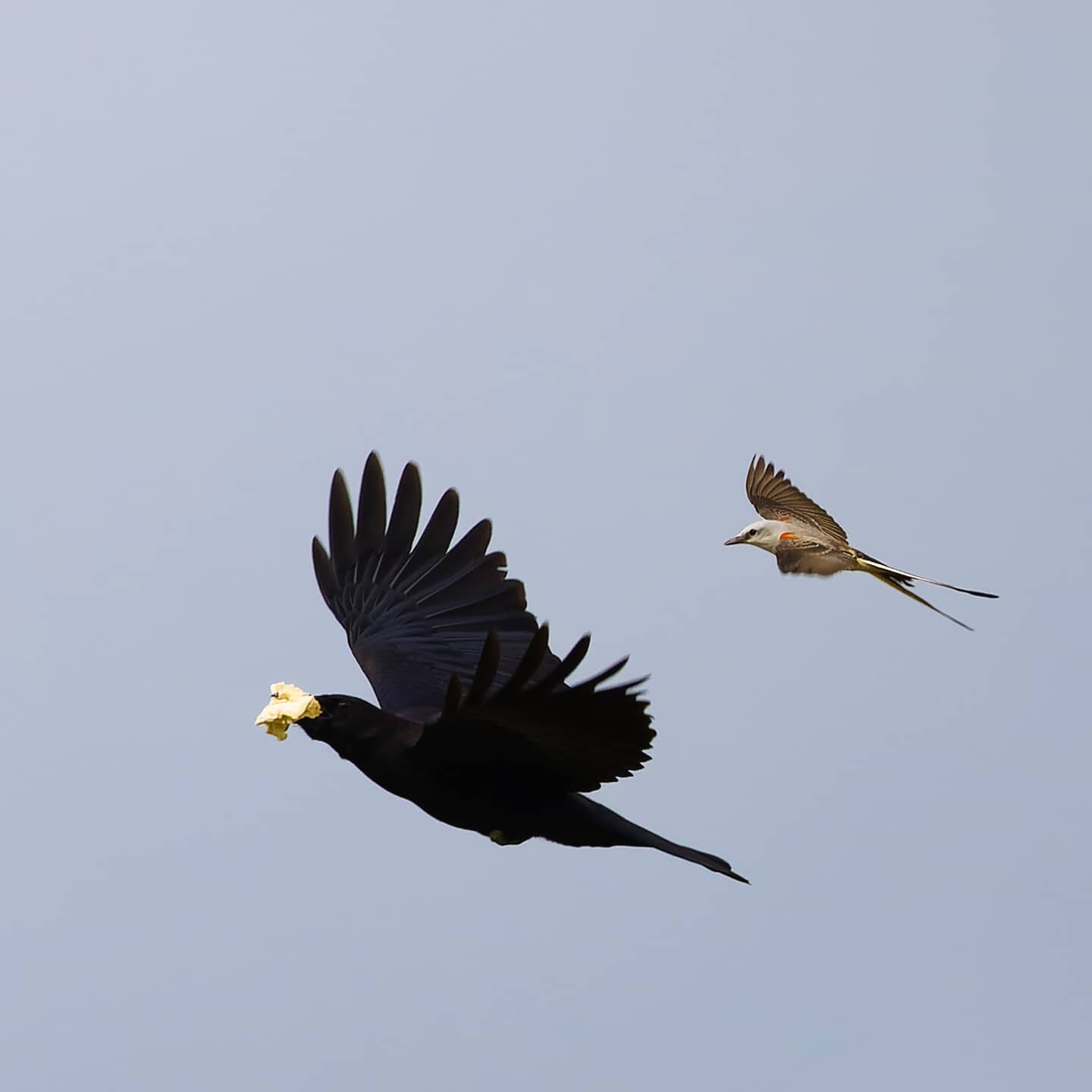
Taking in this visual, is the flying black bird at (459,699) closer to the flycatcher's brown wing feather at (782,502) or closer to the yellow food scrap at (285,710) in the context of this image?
the yellow food scrap at (285,710)

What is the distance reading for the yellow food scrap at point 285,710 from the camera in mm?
6664

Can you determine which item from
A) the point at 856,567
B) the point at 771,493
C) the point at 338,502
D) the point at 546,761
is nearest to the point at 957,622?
the point at 856,567

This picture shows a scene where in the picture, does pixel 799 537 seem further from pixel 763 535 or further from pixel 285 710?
pixel 285 710

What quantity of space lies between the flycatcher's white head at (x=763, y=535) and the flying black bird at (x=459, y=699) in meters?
5.17

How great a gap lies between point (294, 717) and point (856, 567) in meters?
6.40

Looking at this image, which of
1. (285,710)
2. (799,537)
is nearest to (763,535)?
(799,537)

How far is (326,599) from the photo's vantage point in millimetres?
8258

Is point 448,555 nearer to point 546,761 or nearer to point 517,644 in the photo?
point 517,644

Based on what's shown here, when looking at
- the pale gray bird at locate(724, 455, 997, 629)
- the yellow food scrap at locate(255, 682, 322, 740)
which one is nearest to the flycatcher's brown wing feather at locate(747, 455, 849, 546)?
the pale gray bird at locate(724, 455, 997, 629)

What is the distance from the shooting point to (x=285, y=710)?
6695mm

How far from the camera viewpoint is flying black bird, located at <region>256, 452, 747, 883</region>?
5.83m

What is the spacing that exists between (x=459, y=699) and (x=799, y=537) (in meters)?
7.31

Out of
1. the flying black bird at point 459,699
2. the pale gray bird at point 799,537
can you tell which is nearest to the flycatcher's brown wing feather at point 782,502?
the pale gray bird at point 799,537

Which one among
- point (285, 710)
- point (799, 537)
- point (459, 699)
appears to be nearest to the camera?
point (459, 699)
